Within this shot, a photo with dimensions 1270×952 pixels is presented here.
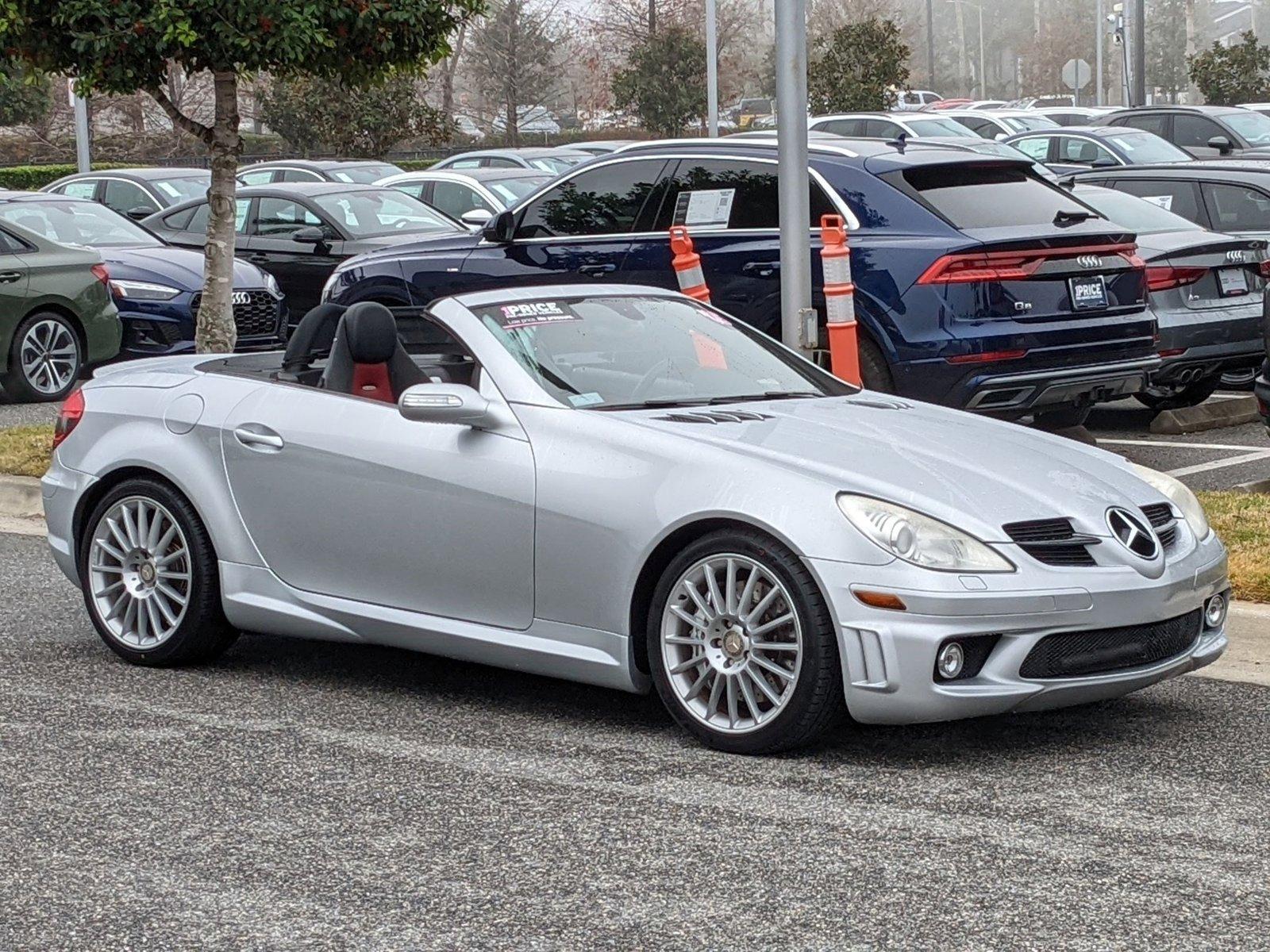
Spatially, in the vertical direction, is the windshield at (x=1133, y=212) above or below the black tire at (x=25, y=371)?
above

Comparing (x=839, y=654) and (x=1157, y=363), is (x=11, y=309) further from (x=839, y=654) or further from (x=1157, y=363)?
(x=839, y=654)

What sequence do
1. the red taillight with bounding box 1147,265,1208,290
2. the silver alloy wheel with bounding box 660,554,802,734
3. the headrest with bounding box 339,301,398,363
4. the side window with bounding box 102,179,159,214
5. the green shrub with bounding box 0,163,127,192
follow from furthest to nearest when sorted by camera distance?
the green shrub with bounding box 0,163,127,192 < the side window with bounding box 102,179,159,214 < the red taillight with bounding box 1147,265,1208,290 < the headrest with bounding box 339,301,398,363 < the silver alloy wheel with bounding box 660,554,802,734

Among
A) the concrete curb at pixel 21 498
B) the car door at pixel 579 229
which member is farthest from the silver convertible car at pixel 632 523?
the car door at pixel 579 229

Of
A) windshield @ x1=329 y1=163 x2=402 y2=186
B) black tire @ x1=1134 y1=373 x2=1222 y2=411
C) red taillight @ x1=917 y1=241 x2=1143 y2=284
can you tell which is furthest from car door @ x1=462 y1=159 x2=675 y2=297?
windshield @ x1=329 y1=163 x2=402 y2=186

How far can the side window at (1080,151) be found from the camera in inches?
959

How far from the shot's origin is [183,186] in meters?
23.5

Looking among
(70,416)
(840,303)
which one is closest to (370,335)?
(70,416)

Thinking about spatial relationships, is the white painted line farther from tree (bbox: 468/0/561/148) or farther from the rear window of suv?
tree (bbox: 468/0/561/148)

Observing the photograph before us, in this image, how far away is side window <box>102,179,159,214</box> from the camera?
2325cm

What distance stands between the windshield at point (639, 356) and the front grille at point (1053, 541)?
1.31 meters

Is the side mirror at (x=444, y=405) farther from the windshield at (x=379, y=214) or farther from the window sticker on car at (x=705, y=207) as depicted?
the windshield at (x=379, y=214)

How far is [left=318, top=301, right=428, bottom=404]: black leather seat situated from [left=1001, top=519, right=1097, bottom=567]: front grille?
2.19 meters

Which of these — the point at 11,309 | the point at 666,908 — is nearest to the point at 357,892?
the point at 666,908

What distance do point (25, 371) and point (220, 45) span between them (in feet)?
16.0
